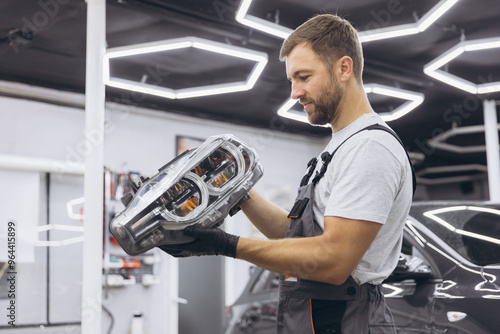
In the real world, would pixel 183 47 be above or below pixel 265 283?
above

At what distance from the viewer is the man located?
1290 millimetres

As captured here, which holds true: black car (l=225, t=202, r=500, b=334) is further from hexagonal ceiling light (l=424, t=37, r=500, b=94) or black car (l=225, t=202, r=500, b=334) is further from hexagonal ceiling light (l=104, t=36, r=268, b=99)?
hexagonal ceiling light (l=104, t=36, r=268, b=99)

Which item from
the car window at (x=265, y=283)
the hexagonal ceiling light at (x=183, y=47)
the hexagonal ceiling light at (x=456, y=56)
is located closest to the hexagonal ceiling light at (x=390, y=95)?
the hexagonal ceiling light at (x=456, y=56)

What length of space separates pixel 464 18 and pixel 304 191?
13.6ft

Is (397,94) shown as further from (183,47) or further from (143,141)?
(143,141)

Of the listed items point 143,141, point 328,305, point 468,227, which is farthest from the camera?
point 143,141

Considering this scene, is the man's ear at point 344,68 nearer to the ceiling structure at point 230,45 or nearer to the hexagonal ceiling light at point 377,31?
the hexagonal ceiling light at point 377,31

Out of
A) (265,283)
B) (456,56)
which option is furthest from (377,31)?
(265,283)

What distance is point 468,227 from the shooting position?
A: 9.25 feet

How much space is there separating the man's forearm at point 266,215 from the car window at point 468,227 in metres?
1.32

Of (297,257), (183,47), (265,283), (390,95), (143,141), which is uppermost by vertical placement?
(183,47)

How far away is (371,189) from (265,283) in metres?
2.37

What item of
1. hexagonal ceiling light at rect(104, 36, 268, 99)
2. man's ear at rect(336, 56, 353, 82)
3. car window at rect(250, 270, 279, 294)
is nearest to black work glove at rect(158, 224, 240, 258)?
man's ear at rect(336, 56, 353, 82)

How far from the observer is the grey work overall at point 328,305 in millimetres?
1384
